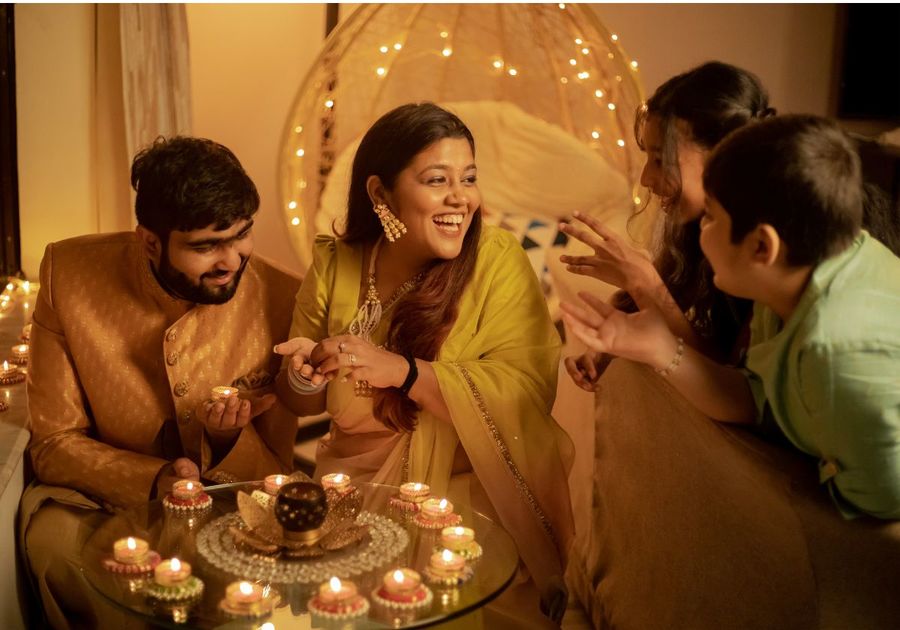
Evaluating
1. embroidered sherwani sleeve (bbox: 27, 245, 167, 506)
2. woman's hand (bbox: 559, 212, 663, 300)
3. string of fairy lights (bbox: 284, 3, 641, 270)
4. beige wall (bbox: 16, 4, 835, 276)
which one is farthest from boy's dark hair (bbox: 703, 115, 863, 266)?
beige wall (bbox: 16, 4, 835, 276)

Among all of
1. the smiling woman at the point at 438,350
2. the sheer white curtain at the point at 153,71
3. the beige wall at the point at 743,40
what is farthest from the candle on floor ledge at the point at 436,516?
the beige wall at the point at 743,40

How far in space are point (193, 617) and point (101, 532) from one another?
42 centimetres

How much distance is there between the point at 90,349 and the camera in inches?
97.6

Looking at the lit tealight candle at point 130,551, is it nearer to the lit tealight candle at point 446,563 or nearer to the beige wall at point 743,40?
the lit tealight candle at point 446,563

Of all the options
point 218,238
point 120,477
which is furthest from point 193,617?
point 218,238

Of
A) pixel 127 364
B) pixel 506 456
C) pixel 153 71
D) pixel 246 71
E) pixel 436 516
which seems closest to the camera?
pixel 436 516

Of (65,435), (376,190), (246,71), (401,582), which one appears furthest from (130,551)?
(246,71)

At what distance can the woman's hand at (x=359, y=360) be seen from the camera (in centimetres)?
226

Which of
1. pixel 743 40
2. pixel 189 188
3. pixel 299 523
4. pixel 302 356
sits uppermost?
pixel 743 40

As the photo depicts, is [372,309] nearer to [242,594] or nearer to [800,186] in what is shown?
[242,594]

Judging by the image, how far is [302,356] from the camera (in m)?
2.33

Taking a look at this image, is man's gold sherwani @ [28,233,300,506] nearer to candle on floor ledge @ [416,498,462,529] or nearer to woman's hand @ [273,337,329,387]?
woman's hand @ [273,337,329,387]

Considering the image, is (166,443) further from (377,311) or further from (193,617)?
(193,617)

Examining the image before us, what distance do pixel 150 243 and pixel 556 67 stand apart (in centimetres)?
228
